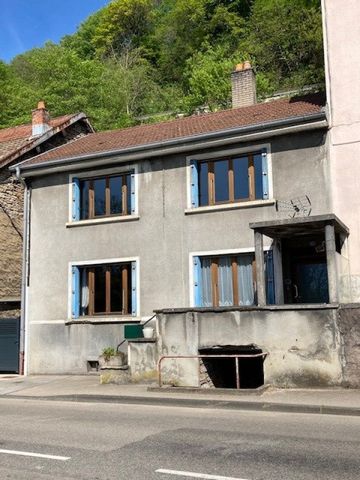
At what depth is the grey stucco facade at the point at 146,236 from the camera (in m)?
15.3

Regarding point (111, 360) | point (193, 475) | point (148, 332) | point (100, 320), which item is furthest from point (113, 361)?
point (193, 475)

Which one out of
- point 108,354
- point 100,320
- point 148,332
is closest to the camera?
point 108,354

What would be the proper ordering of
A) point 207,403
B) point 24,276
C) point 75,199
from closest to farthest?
point 207,403 < point 75,199 < point 24,276

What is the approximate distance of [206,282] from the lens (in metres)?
16.0

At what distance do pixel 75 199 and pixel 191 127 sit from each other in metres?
4.39

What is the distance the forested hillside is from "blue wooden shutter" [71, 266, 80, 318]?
21620 mm

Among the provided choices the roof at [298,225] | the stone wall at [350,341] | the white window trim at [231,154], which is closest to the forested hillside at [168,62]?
the white window trim at [231,154]

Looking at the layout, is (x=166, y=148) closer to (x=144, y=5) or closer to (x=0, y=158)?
(x=0, y=158)

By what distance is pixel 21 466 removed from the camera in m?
6.35

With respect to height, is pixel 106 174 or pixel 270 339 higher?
pixel 106 174

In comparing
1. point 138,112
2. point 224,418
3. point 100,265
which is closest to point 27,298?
point 100,265

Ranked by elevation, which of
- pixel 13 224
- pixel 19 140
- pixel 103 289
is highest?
pixel 19 140

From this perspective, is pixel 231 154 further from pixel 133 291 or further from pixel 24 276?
pixel 24 276

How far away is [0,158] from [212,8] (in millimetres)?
39906
